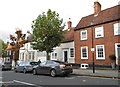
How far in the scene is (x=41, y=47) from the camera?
102 feet

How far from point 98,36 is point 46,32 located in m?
6.94

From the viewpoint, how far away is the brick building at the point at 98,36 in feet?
91.0

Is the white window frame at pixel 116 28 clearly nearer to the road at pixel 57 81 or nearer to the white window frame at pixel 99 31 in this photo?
the white window frame at pixel 99 31

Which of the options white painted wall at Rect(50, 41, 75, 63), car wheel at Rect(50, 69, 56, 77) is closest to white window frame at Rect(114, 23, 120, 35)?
white painted wall at Rect(50, 41, 75, 63)

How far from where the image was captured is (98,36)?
30031 millimetres

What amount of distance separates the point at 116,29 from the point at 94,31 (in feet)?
12.5

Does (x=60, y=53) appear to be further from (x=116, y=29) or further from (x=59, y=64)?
(x=59, y=64)

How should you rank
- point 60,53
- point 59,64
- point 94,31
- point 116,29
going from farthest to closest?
point 60,53 → point 94,31 → point 116,29 → point 59,64

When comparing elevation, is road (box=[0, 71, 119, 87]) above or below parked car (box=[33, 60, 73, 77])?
below

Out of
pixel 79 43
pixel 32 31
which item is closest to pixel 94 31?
pixel 79 43

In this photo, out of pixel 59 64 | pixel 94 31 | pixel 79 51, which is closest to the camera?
pixel 59 64

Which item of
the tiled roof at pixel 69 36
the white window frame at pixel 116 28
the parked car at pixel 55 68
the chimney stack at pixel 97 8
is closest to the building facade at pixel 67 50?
the tiled roof at pixel 69 36

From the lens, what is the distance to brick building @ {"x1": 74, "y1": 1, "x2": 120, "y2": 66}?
2775cm

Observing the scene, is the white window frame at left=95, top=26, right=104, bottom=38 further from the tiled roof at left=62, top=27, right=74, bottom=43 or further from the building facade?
the tiled roof at left=62, top=27, right=74, bottom=43
